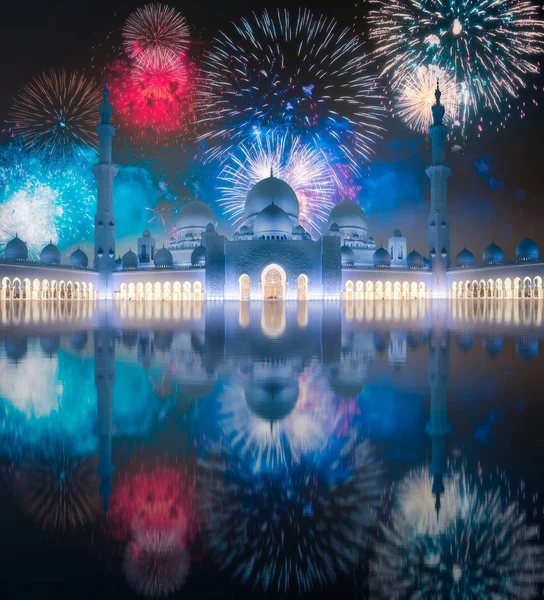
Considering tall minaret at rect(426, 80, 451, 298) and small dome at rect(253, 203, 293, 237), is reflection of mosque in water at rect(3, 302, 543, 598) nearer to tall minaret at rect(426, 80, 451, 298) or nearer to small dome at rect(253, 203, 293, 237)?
small dome at rect(253, 203, 293, 237)

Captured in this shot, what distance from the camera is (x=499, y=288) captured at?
37.1 m

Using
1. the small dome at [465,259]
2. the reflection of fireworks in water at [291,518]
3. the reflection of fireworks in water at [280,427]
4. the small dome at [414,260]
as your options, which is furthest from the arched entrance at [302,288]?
the reflection of fireworks in water at [291,518]

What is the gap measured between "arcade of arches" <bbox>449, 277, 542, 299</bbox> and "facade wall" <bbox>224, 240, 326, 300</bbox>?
472 inches

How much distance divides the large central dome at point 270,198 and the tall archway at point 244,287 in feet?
20.2

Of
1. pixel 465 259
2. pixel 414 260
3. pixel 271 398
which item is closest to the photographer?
pixel 271 398

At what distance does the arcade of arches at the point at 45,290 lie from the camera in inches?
1200

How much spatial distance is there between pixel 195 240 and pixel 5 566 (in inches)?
1583

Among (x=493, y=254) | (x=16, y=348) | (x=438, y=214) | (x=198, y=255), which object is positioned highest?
(x=438, y=214)

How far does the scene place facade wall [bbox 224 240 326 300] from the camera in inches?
1319

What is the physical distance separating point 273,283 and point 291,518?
32.7 meters

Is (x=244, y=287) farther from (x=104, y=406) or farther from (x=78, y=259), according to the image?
(x=104, y=406)

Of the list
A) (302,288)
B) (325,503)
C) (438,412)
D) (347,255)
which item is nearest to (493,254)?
(347,255)

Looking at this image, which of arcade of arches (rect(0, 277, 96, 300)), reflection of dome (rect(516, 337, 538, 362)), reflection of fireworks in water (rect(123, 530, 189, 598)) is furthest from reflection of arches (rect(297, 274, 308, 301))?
reflection of fireworks in water (rect(123, 530, 189, 598))

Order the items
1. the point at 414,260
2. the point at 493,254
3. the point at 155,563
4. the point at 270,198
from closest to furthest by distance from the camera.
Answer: the point at 155,563, the point at 270,198, the point at 493,254, the point at 414,260
